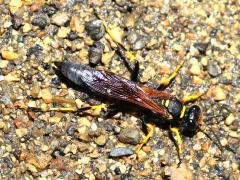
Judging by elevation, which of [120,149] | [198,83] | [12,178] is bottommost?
[12,178]

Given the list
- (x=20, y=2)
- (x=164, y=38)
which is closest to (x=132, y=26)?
(x=164, y=38)

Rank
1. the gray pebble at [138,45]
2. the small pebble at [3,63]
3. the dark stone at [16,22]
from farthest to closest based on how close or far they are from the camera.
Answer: the gray pebble at [138,45], the dark stone at [16,22], the small pebble at [3,63]

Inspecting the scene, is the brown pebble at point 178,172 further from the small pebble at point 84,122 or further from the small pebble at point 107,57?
the small pebble at point 107,57

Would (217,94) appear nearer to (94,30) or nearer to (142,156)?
(142,156)

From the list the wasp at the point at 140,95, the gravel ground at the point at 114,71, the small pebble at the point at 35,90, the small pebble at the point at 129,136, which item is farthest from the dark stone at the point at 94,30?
the small pebble at the point at 129,136

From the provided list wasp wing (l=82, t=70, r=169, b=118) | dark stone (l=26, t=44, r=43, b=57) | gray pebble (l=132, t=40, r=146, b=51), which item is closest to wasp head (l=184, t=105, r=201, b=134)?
wasp wing (l=82, t=70, r=169, b=118)

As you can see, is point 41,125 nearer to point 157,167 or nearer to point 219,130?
point 157,167
